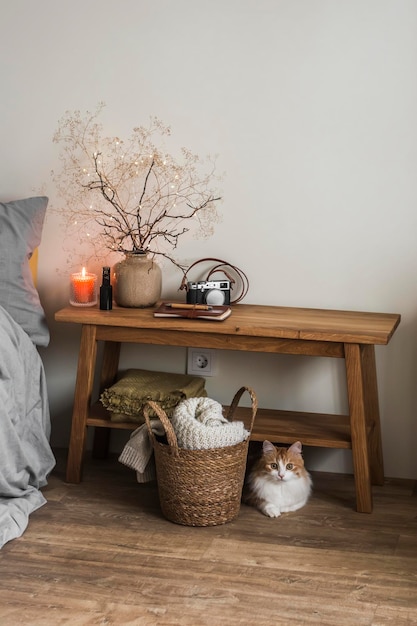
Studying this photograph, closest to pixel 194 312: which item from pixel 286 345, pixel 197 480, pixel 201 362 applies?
pixel 286 345

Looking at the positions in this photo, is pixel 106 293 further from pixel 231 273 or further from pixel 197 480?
pixel 197 480

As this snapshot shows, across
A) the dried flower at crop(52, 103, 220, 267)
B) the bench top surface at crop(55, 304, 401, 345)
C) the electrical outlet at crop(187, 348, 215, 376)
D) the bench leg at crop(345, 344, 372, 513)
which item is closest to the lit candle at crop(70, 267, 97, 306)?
the bench top surface at crop(55, 304, 401, 345)

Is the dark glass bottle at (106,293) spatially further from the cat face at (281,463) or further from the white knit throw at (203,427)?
the cat face at (281,463)

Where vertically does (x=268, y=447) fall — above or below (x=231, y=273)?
below

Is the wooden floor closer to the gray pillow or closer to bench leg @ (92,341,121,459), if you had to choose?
bench leg @ (92,341,121,459)

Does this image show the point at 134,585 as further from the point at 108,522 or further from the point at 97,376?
the point at 97,376

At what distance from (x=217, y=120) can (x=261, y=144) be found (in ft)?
0.56

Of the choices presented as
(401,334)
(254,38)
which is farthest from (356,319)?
(254,38)

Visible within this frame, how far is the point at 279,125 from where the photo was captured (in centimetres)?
293

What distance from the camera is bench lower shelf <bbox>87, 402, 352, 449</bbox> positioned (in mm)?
2713

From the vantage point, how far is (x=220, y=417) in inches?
103

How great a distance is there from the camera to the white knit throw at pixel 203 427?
251cm

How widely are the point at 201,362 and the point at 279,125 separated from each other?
85cm

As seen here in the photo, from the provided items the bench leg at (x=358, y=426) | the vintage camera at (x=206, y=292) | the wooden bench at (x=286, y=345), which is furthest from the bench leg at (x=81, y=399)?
the bench leg at (x=358, y=426)
